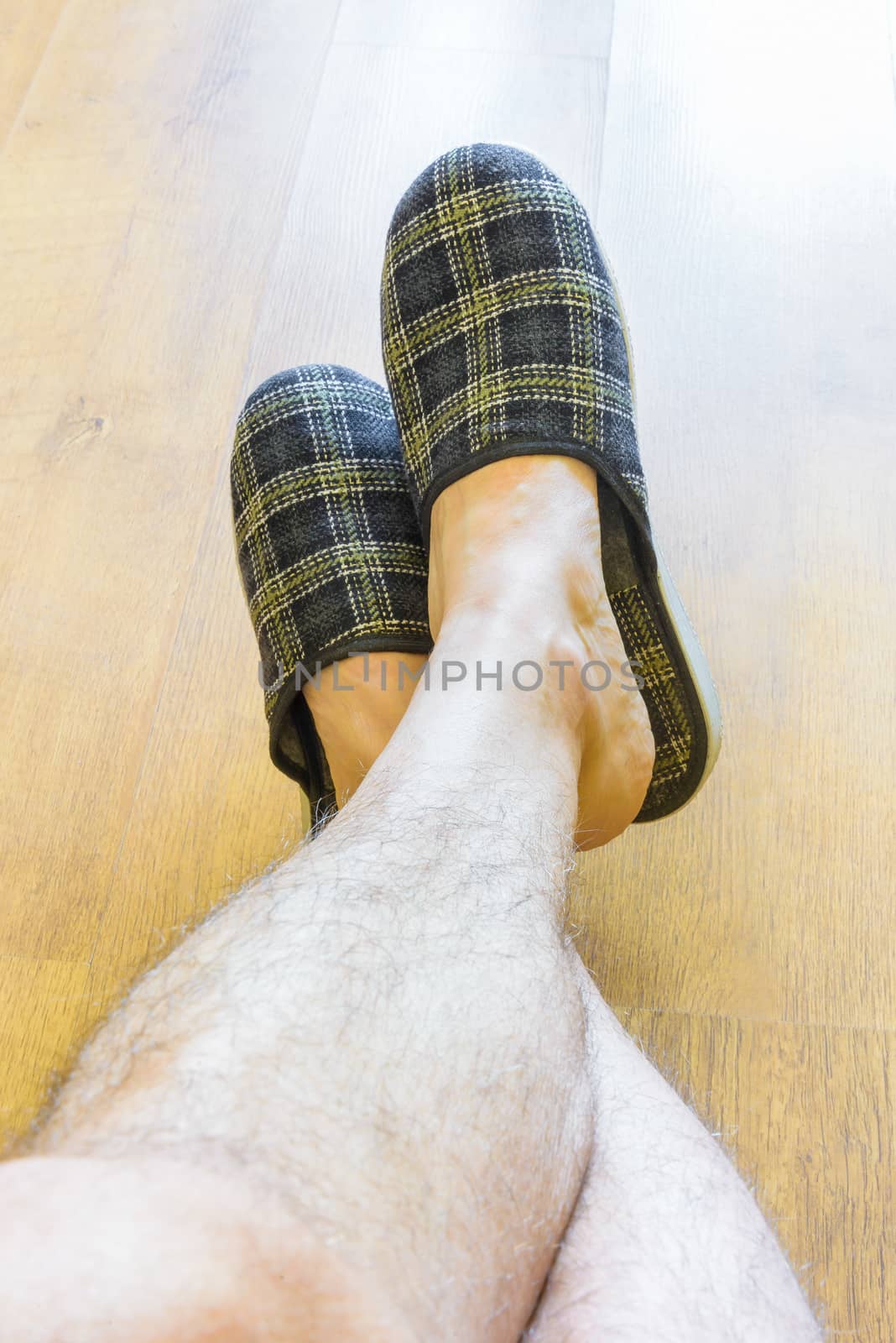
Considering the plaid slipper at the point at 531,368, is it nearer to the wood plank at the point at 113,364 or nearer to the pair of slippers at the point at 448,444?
the pair of slippers at the point at 448,444

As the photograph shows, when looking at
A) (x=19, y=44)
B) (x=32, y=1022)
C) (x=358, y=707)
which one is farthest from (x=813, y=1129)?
(x=19, y=44)

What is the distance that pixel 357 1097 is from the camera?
0.42 meters

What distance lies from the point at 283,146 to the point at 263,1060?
992mm

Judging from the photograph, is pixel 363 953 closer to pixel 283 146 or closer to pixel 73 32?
pixel 283 146

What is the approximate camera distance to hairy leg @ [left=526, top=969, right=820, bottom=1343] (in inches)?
17.6

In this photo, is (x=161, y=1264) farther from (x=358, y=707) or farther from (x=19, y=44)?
(x=19, y=44)

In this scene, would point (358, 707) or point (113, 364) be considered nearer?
point (358, 707)

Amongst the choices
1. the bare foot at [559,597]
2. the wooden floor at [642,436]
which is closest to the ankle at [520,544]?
the bare foot at [559,597]

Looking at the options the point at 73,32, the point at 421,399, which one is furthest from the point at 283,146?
the point at 421,399

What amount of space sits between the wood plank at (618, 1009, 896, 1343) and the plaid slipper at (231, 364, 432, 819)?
1.04 ft

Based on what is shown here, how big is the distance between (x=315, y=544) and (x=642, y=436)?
0.30 metres

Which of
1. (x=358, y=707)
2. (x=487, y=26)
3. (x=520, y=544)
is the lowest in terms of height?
(x=358, y=707)

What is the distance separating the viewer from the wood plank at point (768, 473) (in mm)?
782

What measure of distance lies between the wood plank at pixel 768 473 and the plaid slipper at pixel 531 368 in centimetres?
7
